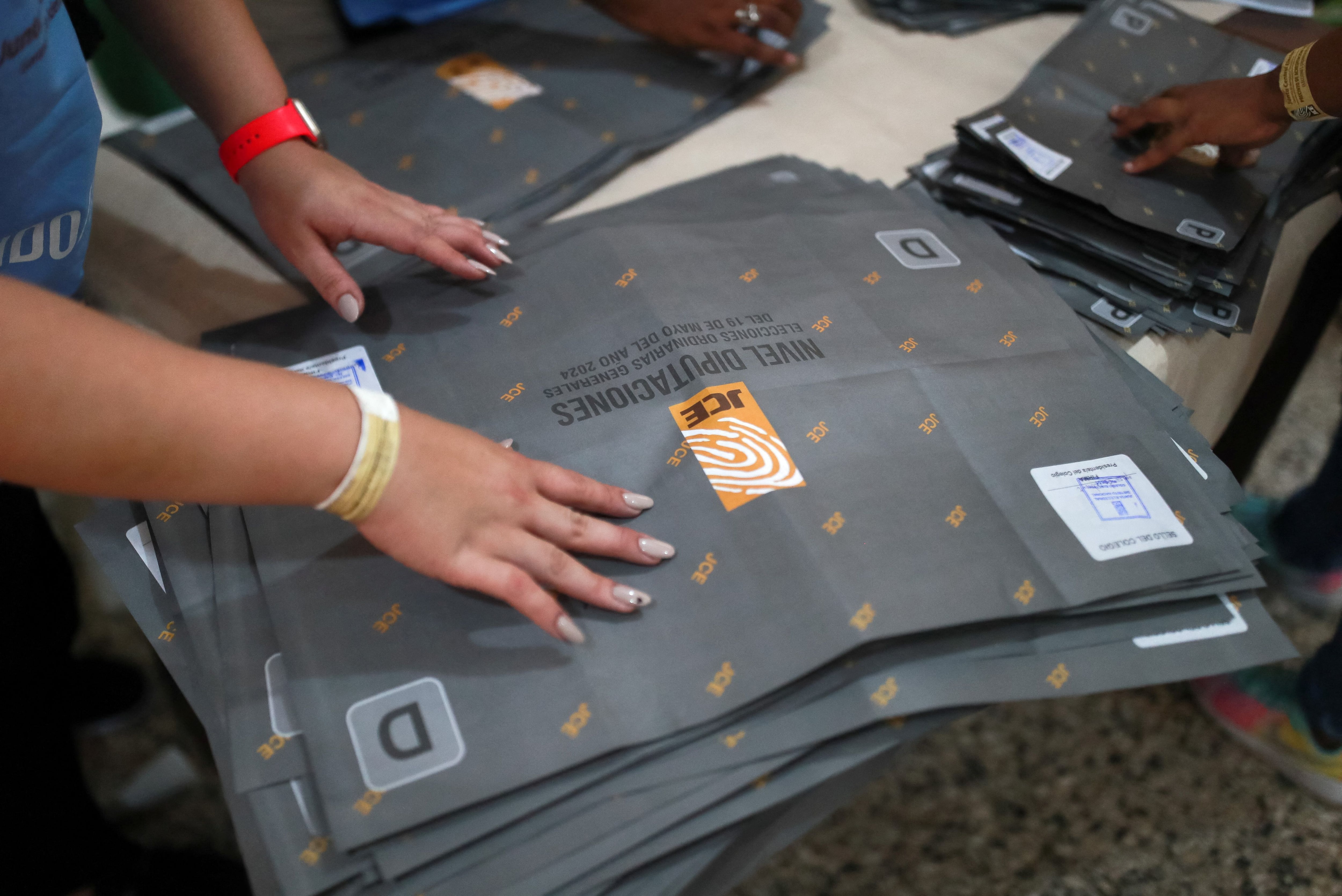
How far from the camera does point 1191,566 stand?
579 millimetres

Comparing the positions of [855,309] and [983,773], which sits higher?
[855,309]

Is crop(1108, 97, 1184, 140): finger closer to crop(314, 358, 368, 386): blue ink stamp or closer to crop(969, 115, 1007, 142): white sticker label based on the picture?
crop(969, 115, 1007, 142): white sticker label

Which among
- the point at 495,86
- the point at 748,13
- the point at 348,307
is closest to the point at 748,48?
the point at 748,13

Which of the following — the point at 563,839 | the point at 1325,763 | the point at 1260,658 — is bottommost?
the point at 1325,763

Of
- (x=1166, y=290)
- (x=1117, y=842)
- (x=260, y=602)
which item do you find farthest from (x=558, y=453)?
(x=1117, y=842)

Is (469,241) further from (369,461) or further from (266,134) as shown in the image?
(369,461)

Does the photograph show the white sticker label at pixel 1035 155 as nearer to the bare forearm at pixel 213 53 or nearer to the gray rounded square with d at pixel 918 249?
the gray rounded square with d at pixel 918 249

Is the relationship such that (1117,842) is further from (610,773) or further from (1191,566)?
(610,773)

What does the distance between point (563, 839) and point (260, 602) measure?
11.1 inches

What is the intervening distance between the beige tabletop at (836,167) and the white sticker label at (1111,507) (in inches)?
7.8

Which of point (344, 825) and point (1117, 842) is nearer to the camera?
point (344, 825)

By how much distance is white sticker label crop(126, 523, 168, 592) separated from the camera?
611mm

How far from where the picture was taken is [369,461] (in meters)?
0.49

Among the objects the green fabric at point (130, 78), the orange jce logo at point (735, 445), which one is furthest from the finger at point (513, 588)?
the green fabric at point (130, 78)
